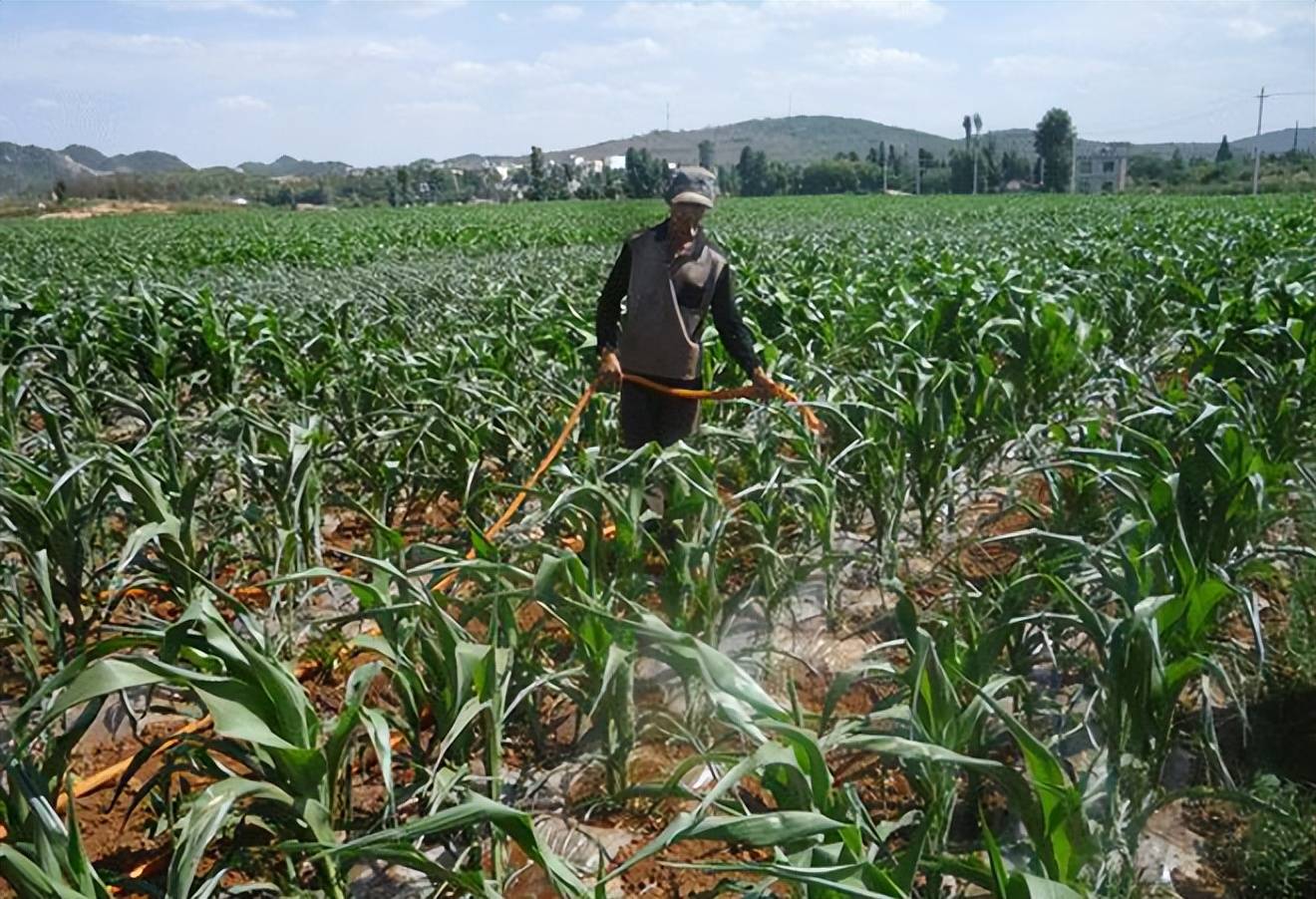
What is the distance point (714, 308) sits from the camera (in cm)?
455

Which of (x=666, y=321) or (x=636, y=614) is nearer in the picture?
(x=636, y=614)

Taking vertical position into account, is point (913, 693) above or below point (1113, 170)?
below

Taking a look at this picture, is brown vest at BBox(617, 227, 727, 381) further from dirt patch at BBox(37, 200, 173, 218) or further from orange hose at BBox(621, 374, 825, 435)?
dirt patch at BBox(37, 200, 173, 218)

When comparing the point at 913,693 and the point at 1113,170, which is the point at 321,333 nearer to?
the point at 913,693

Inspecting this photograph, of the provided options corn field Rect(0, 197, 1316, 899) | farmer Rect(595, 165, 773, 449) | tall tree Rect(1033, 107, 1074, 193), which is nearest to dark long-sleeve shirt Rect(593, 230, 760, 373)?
farmer Rect(595, 165, 773, 449)

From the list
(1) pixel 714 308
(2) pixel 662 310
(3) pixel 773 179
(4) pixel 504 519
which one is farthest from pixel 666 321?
(3) pixel 773 179

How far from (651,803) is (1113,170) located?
127 m

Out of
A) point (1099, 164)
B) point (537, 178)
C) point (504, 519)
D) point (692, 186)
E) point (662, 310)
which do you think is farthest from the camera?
point (1099, 164)

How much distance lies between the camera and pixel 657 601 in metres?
3.78

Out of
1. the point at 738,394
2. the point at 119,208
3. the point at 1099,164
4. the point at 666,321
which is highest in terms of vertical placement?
the point at 1099,164

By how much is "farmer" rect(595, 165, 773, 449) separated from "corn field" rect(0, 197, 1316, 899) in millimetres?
274

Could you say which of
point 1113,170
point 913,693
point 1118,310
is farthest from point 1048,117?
point 913,693

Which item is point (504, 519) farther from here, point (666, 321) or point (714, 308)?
point (714, 308)

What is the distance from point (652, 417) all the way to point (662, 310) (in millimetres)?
536
